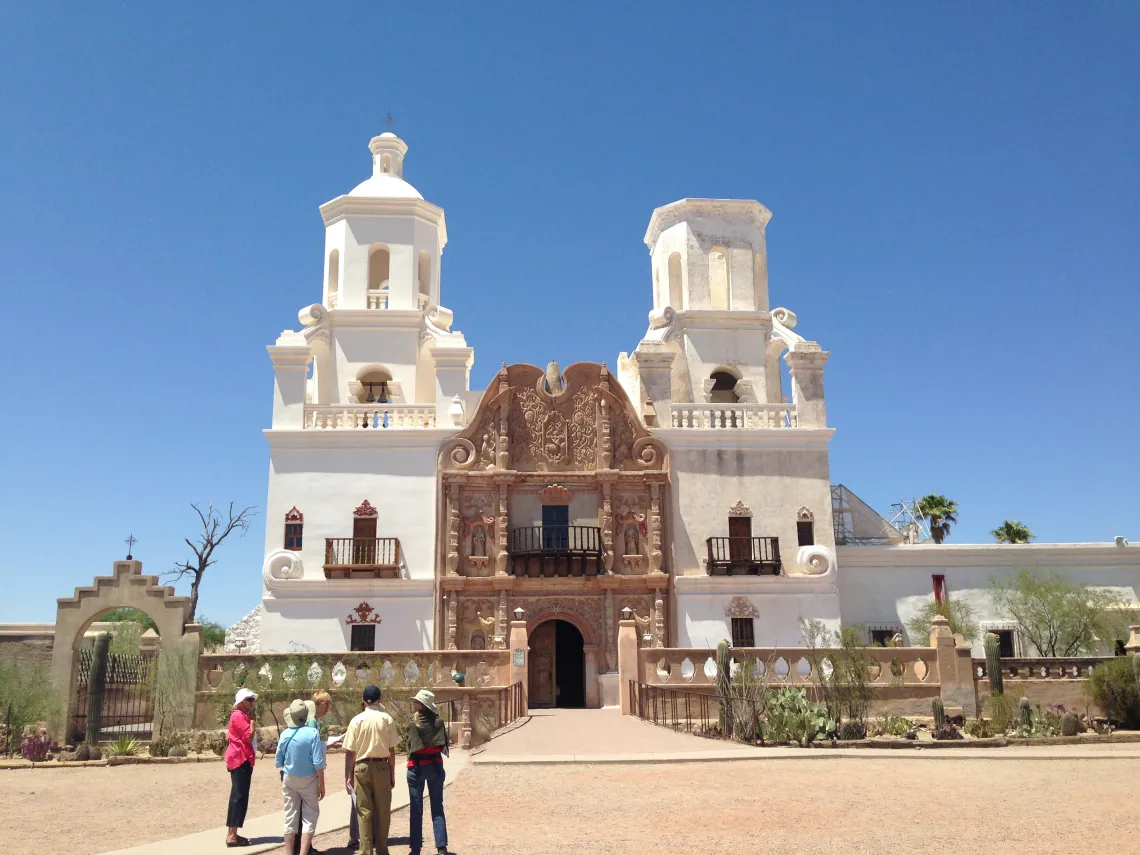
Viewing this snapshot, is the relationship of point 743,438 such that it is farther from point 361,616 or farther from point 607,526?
point 361,616

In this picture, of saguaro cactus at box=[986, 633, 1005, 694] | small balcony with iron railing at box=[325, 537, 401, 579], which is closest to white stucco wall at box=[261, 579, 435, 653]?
small balcony with iron railing at box=[325, 537, 401, 579]

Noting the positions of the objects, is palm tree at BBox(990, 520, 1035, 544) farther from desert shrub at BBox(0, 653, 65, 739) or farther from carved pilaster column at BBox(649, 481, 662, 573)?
desert shrub at BBox(0, 653, 65, 739)

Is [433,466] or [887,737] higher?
[433,466]

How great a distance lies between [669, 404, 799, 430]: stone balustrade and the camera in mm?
31609

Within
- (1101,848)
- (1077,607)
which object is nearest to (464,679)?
(1101,848)

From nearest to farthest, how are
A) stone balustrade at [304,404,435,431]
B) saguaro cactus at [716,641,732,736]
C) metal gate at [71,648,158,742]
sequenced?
saguaro cactus at [716,641,732,736] → metal gate at [71,648,158,742] → stone balustrade at [304,404,435,431]

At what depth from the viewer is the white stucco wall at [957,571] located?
31016 millimetres

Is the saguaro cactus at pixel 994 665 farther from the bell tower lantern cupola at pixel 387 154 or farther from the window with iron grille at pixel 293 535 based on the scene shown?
the bell tower lantern cupola at pixel 387 154

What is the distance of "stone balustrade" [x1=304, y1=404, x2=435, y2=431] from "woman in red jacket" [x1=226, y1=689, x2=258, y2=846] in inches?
800

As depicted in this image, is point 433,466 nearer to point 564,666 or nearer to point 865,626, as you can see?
point 564,666

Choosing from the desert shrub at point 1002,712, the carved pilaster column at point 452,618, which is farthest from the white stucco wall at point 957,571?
the carved pilaster column at point 452,618

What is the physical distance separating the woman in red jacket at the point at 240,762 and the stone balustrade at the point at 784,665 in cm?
1407

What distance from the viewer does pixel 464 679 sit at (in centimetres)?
2262

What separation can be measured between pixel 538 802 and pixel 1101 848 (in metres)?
6.31
